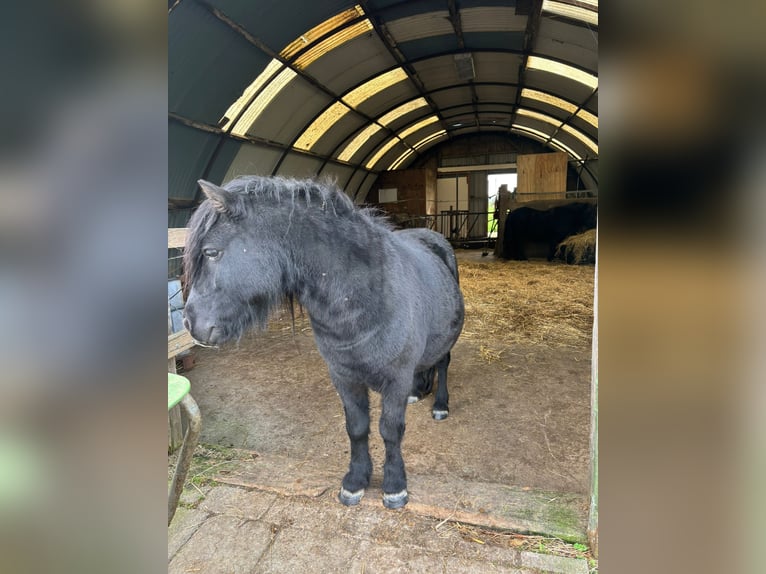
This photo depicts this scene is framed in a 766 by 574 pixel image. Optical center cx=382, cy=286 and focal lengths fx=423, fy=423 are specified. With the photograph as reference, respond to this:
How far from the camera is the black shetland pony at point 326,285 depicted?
1597 millimetres

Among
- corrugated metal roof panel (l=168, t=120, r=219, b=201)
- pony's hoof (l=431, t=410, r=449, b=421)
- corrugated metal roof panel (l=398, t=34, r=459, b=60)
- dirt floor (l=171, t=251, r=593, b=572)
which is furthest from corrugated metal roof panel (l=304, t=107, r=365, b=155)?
pony's hoof (l=431, t=410, r=449, b=421)

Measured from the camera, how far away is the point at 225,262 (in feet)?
5.22

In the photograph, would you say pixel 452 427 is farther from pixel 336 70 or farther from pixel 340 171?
pixel 340 171

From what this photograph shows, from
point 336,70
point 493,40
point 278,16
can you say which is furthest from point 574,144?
point 278,16

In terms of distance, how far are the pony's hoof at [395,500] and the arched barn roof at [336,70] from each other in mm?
4443

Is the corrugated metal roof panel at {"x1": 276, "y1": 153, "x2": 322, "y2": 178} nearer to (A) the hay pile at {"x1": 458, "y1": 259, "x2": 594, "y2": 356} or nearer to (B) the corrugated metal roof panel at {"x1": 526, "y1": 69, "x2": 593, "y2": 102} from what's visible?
(A) the hay pile at {"x1": 458, "y1": 259, "x2": 594, "y2": 356}

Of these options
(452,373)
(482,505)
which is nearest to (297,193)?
(482,505)

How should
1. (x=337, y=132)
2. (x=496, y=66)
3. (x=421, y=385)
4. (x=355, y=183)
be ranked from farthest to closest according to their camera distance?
(x=355, y=183), (x=337, y=132), (x=496, y=66), (x=421, y=385)

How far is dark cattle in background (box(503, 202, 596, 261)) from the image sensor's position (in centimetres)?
1021

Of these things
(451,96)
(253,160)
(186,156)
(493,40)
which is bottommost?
(186,156)

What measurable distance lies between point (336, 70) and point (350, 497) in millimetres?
7061

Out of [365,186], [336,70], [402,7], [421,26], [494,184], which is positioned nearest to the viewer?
[402,7]
